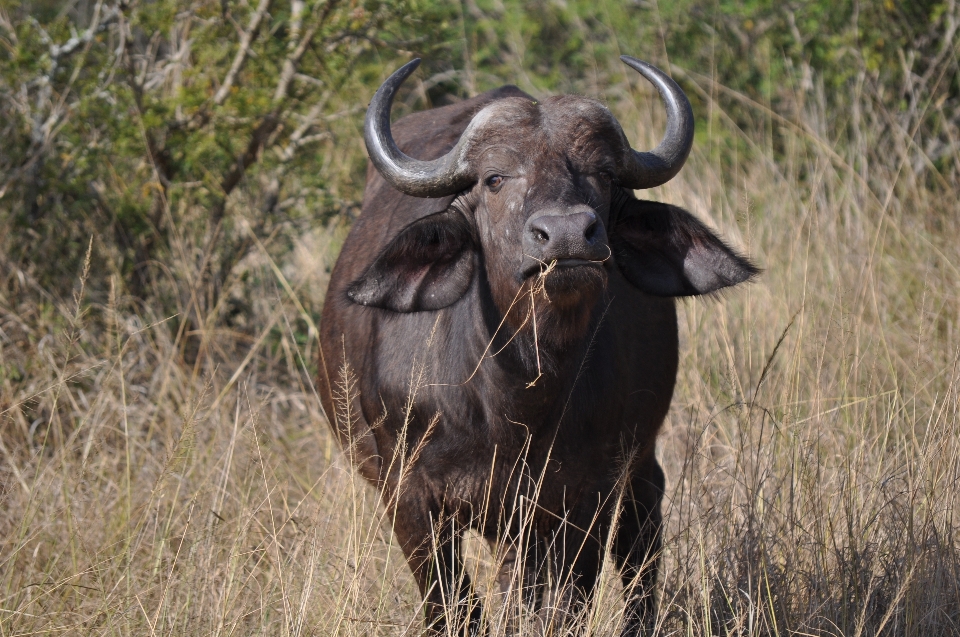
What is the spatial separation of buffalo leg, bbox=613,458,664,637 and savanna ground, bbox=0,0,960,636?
11 cm

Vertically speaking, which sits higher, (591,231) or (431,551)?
(591,231)

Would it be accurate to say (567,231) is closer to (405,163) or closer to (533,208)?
(533,208)

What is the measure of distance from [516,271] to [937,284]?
356cm

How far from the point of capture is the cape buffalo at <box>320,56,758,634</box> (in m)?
3.48


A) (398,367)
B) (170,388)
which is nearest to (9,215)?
(170,388)

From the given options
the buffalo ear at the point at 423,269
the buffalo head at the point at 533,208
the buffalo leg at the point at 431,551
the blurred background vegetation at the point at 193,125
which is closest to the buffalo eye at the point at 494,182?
the buffalo head at the point at 533,208

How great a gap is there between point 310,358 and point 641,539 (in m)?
2.77

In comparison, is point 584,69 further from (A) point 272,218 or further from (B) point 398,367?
(B) point 398,367

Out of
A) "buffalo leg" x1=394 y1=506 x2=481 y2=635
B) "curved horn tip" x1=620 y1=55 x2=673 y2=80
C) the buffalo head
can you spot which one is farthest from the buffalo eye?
"buffalo leg" x1=394 y1=506 x2=481 y2=635

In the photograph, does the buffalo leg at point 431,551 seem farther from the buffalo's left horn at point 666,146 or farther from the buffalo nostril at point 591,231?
the buffalo's left horn at point 666,146

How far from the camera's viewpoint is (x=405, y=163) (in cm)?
368

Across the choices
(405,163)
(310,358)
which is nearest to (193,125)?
(310,358)

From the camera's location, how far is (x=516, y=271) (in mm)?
3371

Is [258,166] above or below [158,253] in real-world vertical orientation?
above
